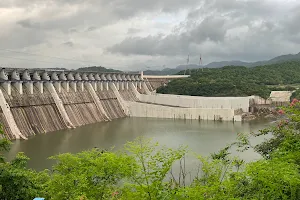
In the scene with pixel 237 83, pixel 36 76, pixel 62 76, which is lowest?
pixel 237 83

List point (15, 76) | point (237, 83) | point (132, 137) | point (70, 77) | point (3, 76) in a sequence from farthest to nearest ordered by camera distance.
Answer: point (237, 83) → point (70, 77) → point (15, 76) → point (3, 76) → point (132, 137)

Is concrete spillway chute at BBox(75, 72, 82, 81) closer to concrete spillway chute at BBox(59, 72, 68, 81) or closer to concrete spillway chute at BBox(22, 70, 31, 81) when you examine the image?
concrete spillway chute at BBox(59, 72, 68, 81)

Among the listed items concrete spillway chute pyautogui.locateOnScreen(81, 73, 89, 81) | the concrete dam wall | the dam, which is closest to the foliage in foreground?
the concrete dam wall

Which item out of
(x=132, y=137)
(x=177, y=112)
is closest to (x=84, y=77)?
(x=177, y=112)

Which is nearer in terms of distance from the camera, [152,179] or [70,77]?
[152,179]

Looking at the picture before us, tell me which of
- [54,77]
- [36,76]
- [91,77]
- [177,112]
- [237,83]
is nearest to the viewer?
[36,76]

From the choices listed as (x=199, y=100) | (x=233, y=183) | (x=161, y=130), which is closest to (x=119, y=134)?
(x=161, y=130)

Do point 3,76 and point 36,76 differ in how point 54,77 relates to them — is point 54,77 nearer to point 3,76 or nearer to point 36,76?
point 36,76
